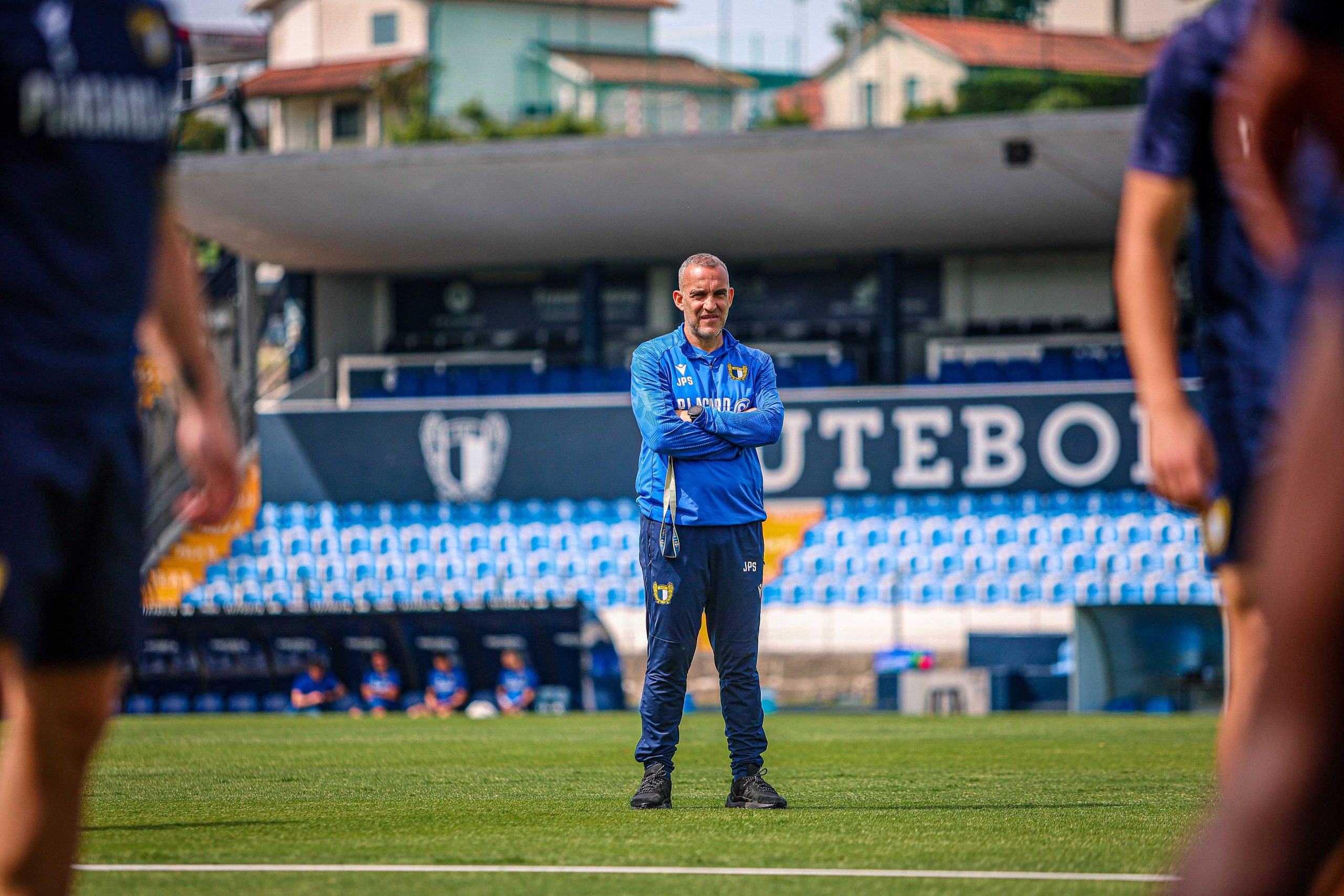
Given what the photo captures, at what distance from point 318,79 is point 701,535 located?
1998cm

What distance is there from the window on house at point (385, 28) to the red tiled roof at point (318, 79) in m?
0.42

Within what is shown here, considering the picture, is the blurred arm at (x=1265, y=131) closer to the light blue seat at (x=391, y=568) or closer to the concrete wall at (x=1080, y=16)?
the concrete wall at (x=1080, y=16)

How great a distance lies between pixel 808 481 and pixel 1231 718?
2097cm

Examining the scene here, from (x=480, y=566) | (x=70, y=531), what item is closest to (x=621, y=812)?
(x=70, y=531)

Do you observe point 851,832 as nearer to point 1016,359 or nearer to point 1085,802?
point 1085,802

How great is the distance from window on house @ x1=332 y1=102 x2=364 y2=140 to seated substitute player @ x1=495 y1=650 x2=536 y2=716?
892cm

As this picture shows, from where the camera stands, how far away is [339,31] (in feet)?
84.2

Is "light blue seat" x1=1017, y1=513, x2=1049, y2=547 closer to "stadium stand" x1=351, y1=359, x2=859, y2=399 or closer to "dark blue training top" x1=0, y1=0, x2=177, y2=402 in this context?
"stadium stand" x1=351, y1=359, x2=859, y2=399

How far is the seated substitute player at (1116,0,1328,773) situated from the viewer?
2.67 m

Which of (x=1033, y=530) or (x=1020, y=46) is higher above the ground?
(x=1020, y=46)

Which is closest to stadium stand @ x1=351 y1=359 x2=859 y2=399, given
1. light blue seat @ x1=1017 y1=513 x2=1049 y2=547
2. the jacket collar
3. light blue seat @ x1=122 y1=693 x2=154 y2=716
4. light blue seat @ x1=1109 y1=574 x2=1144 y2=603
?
light blue seat @ x1=1017 y1=513 x2=1049 y2=547

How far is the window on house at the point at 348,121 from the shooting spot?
76.8ft

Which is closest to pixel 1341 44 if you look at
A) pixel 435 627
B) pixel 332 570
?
pixel 435 627

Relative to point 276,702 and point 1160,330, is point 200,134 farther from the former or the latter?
point 1160,330
